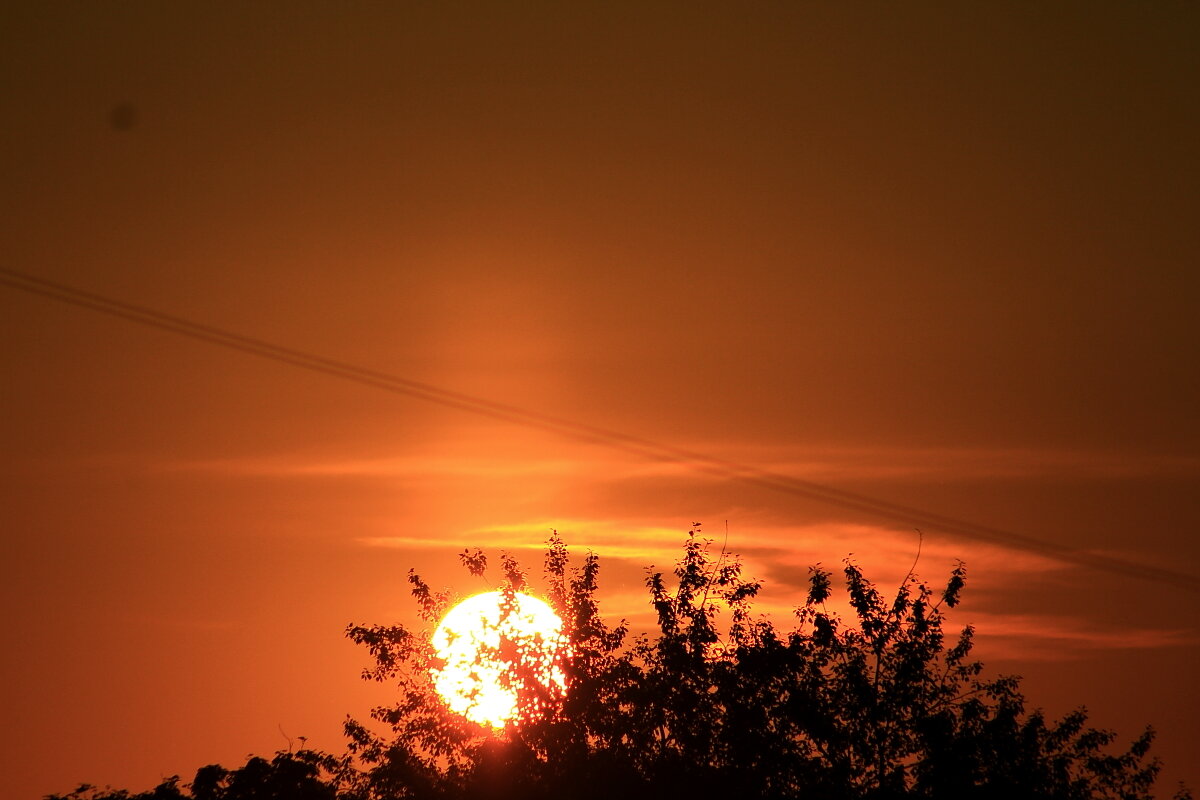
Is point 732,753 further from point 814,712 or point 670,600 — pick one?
point 670,600

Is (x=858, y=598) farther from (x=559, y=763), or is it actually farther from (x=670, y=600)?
(x=559, y=763)

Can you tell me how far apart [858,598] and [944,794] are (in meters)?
4.09

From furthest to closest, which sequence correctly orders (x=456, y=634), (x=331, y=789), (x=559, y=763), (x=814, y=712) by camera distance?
(x=331, y=789) < (x=456, y=634) < (x=814, y=712) < (x=559, y=763)

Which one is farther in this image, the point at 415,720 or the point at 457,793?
the point at 415,720

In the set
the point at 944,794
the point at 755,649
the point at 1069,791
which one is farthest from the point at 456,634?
the point at 1069,791

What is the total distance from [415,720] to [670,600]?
5.05 metres

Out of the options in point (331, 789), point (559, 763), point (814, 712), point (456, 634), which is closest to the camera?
point (559, 763)

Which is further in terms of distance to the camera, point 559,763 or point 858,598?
point 858,598

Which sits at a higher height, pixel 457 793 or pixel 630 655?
pixel 630 655

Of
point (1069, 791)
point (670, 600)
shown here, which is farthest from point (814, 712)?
point (1069, 791)

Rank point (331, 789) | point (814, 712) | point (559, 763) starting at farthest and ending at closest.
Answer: point (331, 789)
point (814, 712)
point (559, 763)

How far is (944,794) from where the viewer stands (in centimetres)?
2066

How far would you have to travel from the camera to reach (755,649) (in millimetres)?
22875

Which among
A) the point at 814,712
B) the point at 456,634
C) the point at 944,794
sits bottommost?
the point at 944,794
